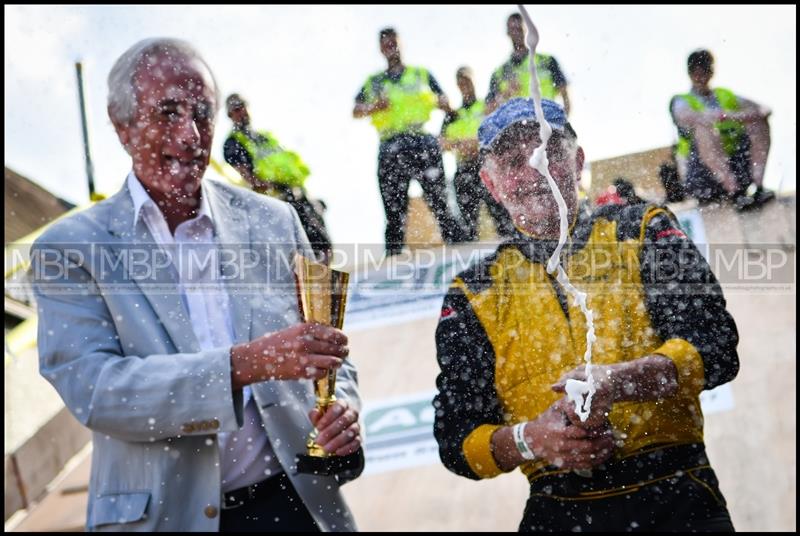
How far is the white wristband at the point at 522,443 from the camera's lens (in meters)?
1.33

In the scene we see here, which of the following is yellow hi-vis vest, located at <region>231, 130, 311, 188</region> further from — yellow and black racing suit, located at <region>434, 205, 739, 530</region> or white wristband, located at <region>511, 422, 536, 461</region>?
white wristband, located at <region>511, 422, 536, 461</region>

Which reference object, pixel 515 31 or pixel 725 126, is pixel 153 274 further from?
pixel 725 126

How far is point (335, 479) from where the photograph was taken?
157 centimetres

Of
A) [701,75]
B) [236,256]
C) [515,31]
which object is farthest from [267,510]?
[701,75]

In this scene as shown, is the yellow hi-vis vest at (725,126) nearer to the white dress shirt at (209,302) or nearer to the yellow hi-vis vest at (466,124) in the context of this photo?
the yellow hi-vis vest at (466,124)

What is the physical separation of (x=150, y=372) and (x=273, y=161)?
1.99 feet

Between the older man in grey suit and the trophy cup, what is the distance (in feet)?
0.08

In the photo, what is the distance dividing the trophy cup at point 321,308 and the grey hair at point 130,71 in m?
0.34

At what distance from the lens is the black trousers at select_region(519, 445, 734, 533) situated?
1280mm

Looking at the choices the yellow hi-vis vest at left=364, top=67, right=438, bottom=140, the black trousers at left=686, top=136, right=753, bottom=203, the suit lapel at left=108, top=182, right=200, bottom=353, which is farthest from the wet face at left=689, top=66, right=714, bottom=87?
the suit lapel at left=108, top=182, right=200, bottom=353

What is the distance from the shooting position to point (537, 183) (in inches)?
55.7

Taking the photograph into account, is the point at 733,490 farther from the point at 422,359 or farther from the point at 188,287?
the point at 188,287

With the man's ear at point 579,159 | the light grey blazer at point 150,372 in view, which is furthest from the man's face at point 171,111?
the man's ear at point 579,159

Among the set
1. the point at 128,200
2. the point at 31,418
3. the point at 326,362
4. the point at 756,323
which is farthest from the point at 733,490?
the point at 31,418
